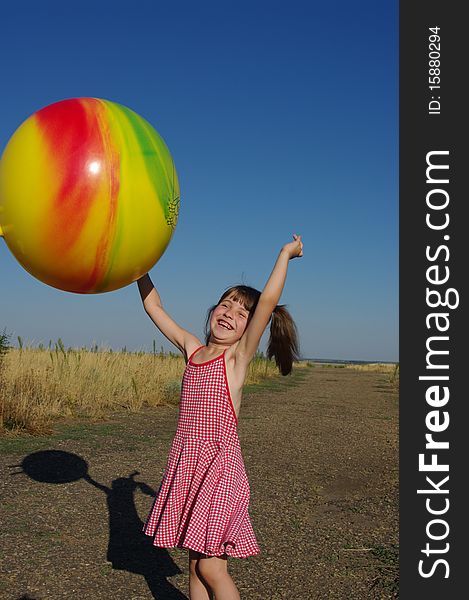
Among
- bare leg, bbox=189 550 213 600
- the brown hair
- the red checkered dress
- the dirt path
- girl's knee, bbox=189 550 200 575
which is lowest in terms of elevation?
the dirt path

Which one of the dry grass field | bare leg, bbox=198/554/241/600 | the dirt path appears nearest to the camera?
bare leg, bbox=198/554/241/600

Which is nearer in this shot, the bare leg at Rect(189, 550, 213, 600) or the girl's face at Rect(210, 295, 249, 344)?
the bare leg at Rect(189, 550, 213, 600)

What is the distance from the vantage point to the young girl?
9.71 ft

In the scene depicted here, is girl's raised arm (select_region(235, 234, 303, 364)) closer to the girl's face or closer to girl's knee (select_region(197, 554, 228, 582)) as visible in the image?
the girl's face

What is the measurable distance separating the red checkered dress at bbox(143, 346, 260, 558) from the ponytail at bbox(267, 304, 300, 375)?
1.60ft

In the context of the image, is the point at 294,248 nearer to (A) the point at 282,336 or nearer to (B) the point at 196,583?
(A) the point at 282,336

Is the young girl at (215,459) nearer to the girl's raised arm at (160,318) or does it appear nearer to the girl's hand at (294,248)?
the girl's hand at (294,248)

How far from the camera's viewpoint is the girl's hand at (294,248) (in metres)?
3.19

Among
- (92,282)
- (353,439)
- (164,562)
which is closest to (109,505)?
(164,562)

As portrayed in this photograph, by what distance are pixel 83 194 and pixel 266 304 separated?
990 mm

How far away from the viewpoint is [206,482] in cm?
302

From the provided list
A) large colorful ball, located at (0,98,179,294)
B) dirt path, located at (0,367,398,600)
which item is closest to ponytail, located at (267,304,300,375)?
large colorful ball, located at (0,98,179,294)

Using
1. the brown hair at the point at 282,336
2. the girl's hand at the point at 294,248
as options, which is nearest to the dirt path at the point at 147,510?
the brown hair at the point at 282,336

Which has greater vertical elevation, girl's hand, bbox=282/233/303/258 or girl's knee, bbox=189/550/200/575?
girl's hand, bbox=282/233/303/258
